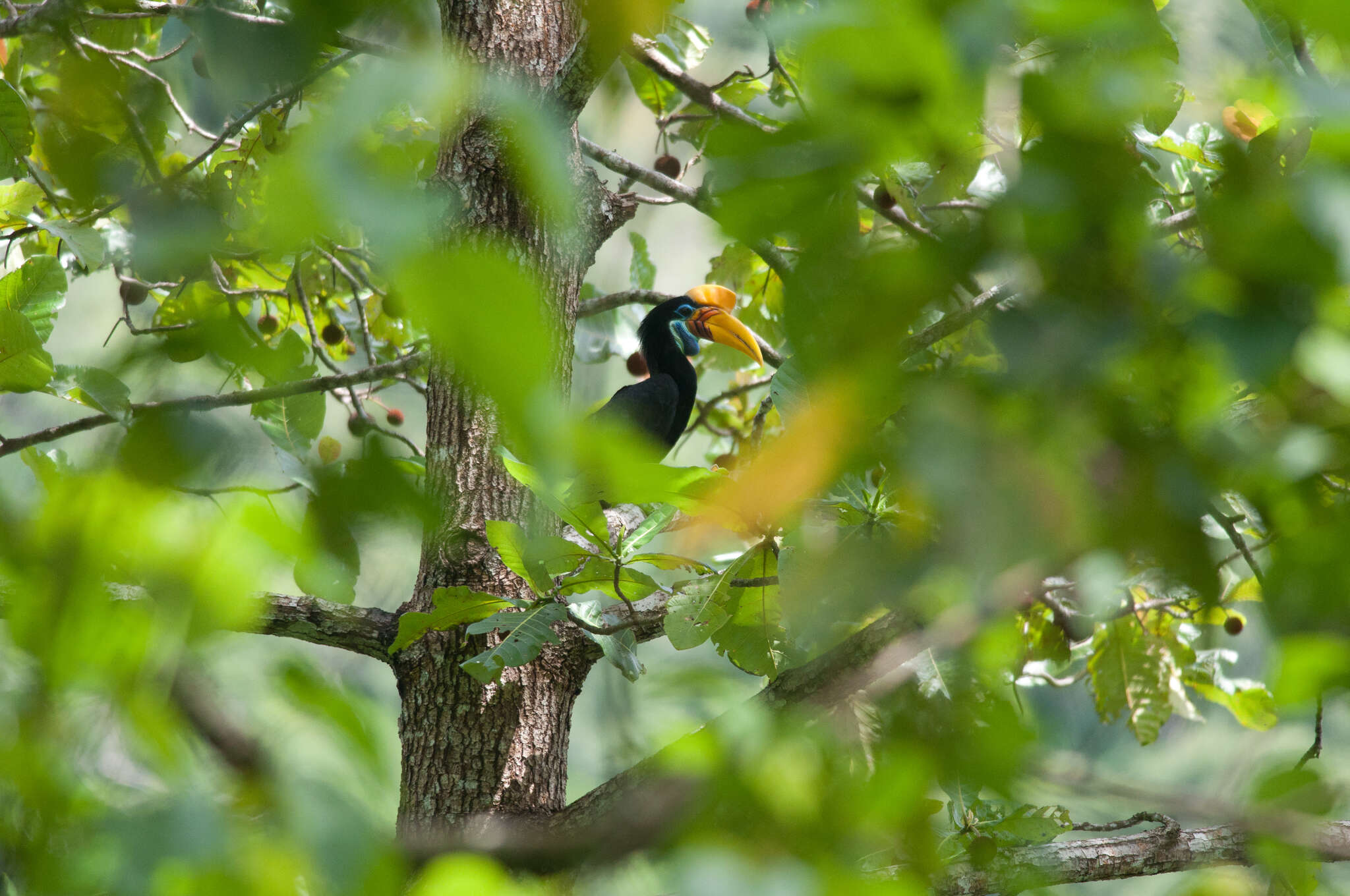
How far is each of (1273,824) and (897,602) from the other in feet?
0.55

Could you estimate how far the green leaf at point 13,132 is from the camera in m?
0.41

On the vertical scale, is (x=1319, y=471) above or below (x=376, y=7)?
below

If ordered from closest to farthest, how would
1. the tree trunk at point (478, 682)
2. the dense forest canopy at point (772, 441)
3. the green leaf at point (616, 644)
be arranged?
the dense forest canopy at point (772, 441), the green leaf at point (616, 644), the tree trunk at point (478, 682)

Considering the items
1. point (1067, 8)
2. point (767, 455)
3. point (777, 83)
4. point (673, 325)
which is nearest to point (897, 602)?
point (767, 455)

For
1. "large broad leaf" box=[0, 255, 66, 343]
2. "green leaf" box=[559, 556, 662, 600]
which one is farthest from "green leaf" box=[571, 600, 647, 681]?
"large broad leaf" box=[0, 255, 66, 343]

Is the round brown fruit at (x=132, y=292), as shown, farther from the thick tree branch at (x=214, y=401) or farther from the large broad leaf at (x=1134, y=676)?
the large broad leaf at (x=1134, y=676)

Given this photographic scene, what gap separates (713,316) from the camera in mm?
3512

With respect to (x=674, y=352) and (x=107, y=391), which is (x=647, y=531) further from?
(x=674, y=352)

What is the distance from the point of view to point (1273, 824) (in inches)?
12.4

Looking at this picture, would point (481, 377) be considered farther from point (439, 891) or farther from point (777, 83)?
point (777, 83)

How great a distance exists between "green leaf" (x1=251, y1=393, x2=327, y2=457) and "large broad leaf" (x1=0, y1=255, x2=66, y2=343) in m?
0.26

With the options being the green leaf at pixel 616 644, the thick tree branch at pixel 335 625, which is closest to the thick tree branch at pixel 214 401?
the thick tree branch at pixel 335 625

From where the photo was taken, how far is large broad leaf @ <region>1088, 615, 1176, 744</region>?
6.50 feet

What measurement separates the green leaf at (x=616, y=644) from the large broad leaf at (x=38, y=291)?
2.16 ft
